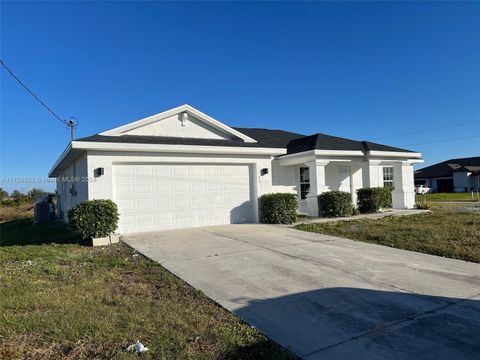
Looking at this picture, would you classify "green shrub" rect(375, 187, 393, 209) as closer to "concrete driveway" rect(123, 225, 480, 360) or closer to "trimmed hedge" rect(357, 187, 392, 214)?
"trimmed hedge" rect(357, 187, 392, 214)

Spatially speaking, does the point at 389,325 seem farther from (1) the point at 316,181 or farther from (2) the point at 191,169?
(1) the point at 316,181

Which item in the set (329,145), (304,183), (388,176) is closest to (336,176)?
(304,183)

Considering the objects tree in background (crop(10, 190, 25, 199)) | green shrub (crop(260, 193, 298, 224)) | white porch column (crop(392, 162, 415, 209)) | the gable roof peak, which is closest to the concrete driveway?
green shrub (crop(260, 193, 298, 224))

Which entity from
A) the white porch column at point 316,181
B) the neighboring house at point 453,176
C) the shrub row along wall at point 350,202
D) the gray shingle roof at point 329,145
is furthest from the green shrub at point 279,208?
the neighboring house at point 453,176

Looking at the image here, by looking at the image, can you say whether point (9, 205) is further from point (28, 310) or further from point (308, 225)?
point (28, 310)

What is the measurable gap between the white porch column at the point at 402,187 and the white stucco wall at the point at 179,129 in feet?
31.0

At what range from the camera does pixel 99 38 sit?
13.5m

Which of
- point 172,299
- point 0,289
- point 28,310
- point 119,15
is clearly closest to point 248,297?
point 172,299

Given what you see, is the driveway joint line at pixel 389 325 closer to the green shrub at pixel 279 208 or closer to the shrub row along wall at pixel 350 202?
the green shrub at pixel 279 208

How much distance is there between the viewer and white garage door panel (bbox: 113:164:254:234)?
11.3 meters

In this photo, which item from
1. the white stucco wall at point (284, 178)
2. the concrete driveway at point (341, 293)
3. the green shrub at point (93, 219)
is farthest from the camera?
the white stucco wall at point (284, 178)

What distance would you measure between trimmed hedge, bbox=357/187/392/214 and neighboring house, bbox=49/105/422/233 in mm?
736

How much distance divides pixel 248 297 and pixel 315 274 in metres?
1.64

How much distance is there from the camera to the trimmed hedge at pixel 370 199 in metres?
15.9
